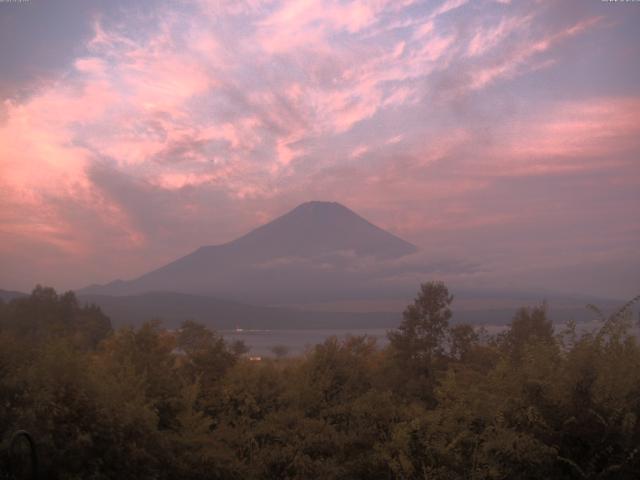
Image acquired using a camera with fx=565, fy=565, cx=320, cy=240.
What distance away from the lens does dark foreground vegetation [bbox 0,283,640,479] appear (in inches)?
339

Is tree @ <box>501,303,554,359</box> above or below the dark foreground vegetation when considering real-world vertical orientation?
above

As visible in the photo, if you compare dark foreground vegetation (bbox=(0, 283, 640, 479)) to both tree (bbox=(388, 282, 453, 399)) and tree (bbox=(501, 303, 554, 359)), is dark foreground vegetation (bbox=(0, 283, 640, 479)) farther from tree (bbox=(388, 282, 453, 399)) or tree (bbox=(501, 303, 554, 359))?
tree (bbox=(501, 303, 554, 359))

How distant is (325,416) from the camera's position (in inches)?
650

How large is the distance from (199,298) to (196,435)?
13307 cm

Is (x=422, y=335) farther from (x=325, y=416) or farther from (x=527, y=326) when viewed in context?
(x=325, y=416)

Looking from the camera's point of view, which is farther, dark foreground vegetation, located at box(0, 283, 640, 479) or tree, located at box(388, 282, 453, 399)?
tree, located at box(388, 282, 453, 399)

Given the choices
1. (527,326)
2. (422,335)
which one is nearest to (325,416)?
(422,335)

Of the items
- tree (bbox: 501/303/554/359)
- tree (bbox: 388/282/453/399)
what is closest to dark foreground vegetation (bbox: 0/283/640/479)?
tree (bbox: 388/282/453/399)

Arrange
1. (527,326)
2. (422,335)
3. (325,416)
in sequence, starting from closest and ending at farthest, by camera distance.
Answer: (325,416), (422,335), (527,326)

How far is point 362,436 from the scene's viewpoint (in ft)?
48.3

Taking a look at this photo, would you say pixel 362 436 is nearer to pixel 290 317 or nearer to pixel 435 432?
pixel 435 432

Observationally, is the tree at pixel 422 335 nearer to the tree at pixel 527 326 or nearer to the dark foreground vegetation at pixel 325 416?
the tree at pixel 527 326

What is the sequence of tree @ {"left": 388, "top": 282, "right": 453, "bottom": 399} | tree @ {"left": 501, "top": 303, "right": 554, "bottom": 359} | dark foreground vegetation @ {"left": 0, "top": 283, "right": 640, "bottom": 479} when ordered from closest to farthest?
dark foreground vegetation @ {"left": 0, "top": 283, "right": 640, "bottom": 479}
tree @ {"left": 388, "top": 282, "right": 453, "bottom": 399}
tree @ {"left": 501, "top": 303, "right": 554, "bottom": 359}

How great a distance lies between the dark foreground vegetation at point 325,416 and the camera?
8.62m
